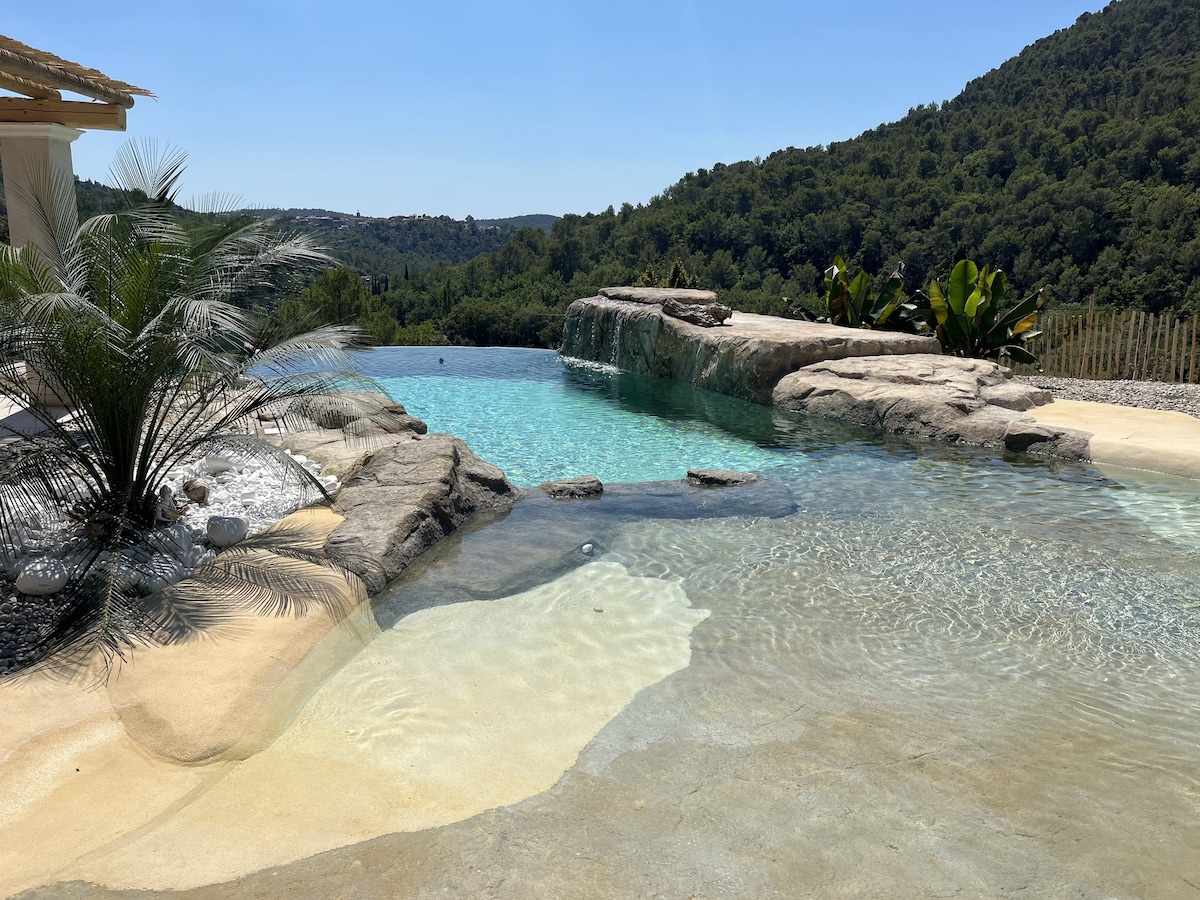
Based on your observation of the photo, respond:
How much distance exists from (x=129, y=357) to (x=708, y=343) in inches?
363

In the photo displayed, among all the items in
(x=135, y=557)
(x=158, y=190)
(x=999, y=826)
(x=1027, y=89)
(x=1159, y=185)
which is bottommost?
(x=999, y=826)

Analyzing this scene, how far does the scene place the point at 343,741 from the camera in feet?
10.8

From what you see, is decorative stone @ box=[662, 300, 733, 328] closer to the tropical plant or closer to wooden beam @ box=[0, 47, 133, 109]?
the tropical plant

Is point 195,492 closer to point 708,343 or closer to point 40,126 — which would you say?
point 40,126

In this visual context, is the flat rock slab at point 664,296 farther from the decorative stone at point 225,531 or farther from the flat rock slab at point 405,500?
the decorative stone at point 225,531

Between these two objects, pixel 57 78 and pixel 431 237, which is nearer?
pixel 57 78

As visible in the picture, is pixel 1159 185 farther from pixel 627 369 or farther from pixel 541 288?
pixel 627 369

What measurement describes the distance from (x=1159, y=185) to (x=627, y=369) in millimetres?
24024

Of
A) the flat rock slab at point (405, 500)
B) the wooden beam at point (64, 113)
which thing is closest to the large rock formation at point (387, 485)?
the flat rock slab at point (405, 500)

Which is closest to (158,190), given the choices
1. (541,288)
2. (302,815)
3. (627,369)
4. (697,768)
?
(302,815)

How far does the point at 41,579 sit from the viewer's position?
3963 millimetres

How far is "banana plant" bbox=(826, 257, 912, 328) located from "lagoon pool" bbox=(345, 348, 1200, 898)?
5.74m

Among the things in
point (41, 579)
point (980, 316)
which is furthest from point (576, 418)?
point (41, 579)

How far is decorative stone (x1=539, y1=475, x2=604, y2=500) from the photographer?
678 centimetres
